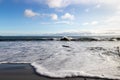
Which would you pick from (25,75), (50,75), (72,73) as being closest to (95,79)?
(72,73)

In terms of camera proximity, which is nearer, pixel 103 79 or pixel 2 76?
pixel 103 79

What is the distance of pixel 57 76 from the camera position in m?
6.79

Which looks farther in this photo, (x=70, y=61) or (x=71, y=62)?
(x=70, y=61)

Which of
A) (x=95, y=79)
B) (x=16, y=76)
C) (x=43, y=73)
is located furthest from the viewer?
(x=43, y=73)

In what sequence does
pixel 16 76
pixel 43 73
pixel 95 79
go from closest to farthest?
pixel 95 79
pixel 16 76
pixel 43 73

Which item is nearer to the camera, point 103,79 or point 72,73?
point 103,79

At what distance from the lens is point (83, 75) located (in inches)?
268

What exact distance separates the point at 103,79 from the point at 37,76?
8.48 ft

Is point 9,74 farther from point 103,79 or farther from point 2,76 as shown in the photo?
point 103,79

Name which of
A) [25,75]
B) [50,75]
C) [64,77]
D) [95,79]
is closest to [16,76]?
[25,75]

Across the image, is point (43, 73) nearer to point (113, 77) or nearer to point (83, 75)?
point (83, 75)

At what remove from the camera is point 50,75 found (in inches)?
274

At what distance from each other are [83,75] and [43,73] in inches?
68.5

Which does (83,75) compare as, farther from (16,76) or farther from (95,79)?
(16,76)
